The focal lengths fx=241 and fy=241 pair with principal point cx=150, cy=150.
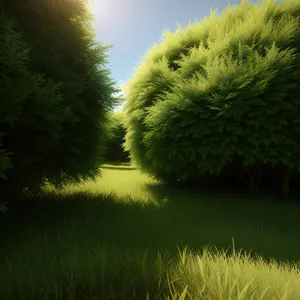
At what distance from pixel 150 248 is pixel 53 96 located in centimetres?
317

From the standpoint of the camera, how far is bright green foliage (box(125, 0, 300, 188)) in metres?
7.19

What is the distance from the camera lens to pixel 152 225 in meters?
5.03

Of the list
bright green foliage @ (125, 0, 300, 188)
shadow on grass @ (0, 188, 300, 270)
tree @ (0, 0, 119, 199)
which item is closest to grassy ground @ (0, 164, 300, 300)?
shadow on grass @ (0, 188, 300, 270)

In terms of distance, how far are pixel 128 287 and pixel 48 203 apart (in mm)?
4608

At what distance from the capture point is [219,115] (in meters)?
7.44

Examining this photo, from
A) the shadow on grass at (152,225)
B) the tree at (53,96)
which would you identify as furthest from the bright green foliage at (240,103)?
the tree at (53,96)

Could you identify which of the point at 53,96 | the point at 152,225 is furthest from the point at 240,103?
the point at 53,96

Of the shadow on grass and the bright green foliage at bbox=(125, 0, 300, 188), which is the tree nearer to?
the shadow on grass

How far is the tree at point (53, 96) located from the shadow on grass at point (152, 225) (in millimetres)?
782

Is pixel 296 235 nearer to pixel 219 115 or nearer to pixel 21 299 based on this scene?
pixel 219 115

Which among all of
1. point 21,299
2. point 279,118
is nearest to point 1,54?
point 21,299

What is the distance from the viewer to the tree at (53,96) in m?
3.86

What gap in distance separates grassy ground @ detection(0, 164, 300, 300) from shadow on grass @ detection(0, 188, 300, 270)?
20mm

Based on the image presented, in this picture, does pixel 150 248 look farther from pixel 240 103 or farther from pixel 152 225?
pixel 240 103
